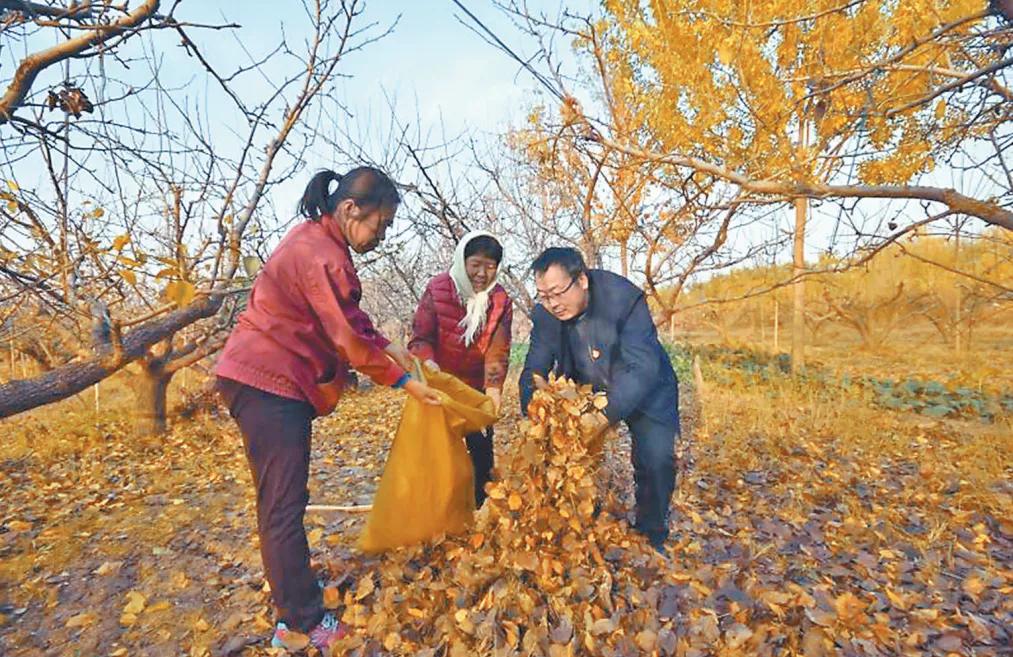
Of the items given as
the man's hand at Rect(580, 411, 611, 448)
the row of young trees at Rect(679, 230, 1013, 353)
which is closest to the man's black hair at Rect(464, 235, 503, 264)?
the man's hand at Rect(580, 411, 611, 448)

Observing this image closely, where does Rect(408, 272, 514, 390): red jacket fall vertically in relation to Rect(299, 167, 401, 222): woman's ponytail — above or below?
below

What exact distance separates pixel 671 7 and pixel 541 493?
3955 millimetres

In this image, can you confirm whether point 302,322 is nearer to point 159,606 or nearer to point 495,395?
point 495,395

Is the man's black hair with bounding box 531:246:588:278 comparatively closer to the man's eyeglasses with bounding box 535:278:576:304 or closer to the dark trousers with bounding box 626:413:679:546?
the man's eyeglasses with bounding box 535:278:576:304

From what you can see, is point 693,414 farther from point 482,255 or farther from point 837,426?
point 482,255

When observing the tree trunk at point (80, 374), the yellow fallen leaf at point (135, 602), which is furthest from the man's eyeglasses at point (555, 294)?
the tree trunk at point (80, 374)

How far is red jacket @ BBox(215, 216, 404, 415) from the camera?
5.83 ft

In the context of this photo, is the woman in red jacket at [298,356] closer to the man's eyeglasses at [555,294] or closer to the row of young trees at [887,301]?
the man's eyeglasses at [555,294]

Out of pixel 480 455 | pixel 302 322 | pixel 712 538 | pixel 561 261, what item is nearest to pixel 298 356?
pixel 302 322

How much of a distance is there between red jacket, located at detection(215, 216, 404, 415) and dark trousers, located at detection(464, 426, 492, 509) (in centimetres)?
111

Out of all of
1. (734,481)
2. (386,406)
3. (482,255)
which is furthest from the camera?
(386,406)

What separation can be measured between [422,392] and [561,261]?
81cm

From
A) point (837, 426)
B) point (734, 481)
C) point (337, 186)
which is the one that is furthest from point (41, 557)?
point (837, 426)

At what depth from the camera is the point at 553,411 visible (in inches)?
79.7
